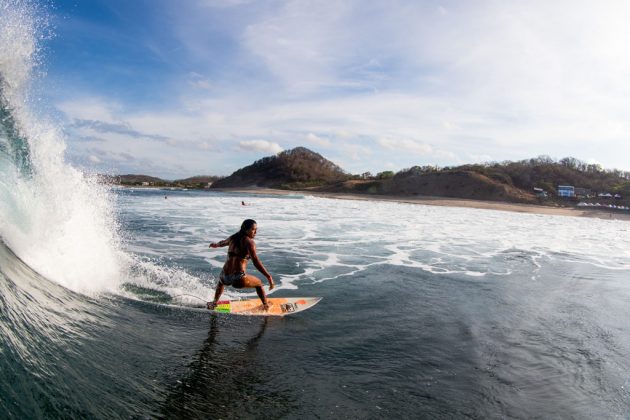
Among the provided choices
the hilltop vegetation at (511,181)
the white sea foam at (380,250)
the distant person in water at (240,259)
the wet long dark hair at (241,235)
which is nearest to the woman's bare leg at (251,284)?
the distant person in water at (240,259)

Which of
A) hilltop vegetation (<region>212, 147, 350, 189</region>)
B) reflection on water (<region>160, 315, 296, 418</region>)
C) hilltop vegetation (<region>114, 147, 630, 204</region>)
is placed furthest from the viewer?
hilltop vegetation (<region>212, 147, 350, 189</region>)

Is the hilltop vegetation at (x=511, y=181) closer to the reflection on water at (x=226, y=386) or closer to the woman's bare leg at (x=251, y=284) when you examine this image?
the woman's bare leg at (x=251, y=284)

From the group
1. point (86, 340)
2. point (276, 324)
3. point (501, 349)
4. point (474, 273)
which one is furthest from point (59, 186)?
point (474, 273)

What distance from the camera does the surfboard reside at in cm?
770

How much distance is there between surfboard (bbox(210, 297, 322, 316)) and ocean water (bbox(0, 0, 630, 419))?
25 centimetres

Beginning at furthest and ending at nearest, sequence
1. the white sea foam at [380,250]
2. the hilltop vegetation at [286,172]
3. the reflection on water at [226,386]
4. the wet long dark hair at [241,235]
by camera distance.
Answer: the hilltop vegetation at [286,172]
the white sea foam at [380,250]
the wet long dark hair at [241,235]
the reflection on water at [226,386]

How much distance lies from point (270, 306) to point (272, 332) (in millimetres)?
1173

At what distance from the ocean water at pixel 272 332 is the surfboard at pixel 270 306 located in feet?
0.84

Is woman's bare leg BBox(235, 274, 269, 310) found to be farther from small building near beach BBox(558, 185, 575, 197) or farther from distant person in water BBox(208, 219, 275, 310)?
small building near beach BBox(558, 185, 575, 197)

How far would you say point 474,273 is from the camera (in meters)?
12.3

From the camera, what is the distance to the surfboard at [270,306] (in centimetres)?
770

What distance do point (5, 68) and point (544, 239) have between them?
78.7 ft

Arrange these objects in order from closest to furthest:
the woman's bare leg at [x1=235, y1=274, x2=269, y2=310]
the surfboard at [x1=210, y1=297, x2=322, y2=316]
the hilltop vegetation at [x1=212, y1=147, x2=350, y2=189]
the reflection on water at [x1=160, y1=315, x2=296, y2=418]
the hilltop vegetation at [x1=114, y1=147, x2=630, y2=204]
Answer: the reflection on water at [x1=160, y1=315, x2=296, y2=418]
the woman's bare leg at [x1=235, y1=274, x2=269, y2=310]
the surfboard at [x1=210, y1=297, x2=322, y2=316]
the hilltop vegetation at [x1=114, y1=147, x2=630, y2=204]
the hilltop vegetation at [x1=212, y1=147, x2=350, y2=189]

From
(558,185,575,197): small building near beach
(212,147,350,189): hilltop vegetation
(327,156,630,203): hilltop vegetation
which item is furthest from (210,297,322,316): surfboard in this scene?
(212,147,350,189): hilltop vegetation
